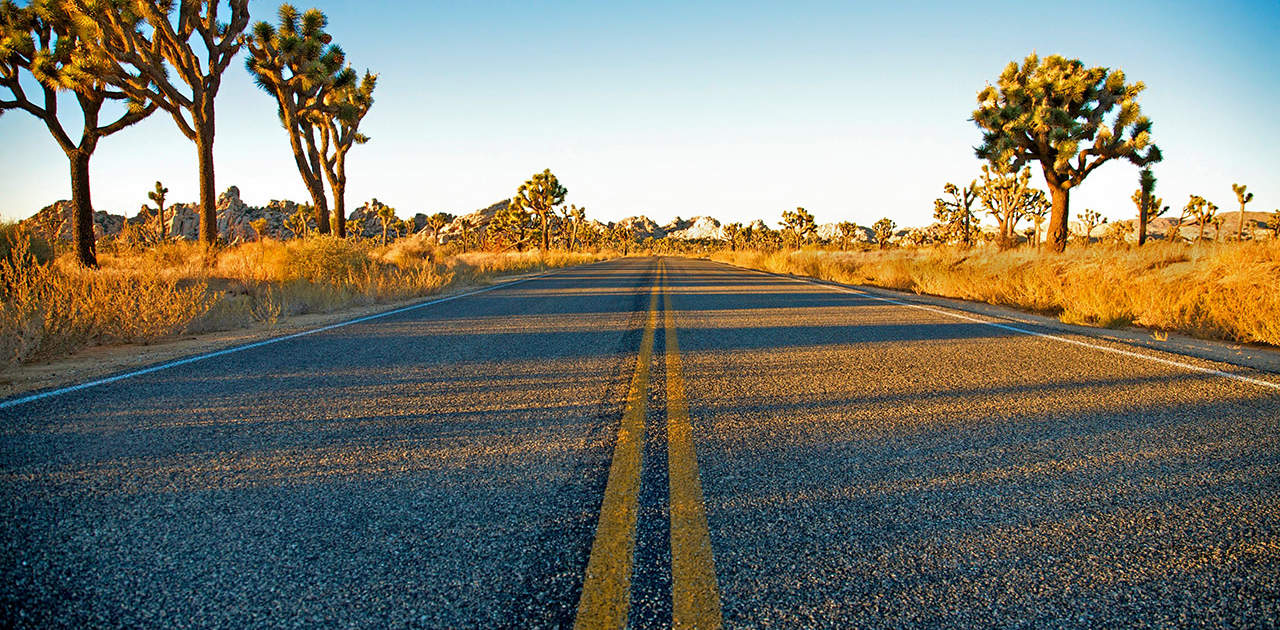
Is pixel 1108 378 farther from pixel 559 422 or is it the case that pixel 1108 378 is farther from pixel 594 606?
pixel 594 606

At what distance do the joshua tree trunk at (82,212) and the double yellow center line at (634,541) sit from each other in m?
16.4

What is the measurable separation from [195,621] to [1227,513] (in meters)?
3.37

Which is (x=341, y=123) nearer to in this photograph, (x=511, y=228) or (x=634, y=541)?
(x=634, y=541)

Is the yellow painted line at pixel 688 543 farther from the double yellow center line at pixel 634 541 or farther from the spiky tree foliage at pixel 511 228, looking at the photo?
the spiky tree foliage at pixel 511 228

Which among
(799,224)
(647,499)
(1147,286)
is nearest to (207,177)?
(647,499)

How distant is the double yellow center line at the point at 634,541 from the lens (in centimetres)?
158

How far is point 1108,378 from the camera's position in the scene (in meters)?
4.35

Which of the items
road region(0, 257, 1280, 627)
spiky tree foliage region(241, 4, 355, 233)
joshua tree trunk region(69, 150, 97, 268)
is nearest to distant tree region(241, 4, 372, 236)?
spiky tree foliage region(241, 4, 355, 233)

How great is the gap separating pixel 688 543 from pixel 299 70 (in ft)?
77.9

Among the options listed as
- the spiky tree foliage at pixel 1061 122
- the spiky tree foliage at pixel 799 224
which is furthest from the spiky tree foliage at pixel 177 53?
the spiky tree foliage at pixel 799 224

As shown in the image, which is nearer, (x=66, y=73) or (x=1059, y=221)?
(x=66, y=73)

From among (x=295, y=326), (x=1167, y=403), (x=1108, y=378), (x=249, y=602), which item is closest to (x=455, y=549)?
(x=249, y=602)

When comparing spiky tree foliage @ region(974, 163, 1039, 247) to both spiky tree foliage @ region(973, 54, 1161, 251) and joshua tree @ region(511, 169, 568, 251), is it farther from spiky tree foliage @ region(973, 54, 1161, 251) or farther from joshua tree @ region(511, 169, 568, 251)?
joshua tree @ region(511, 169, 568, 251)

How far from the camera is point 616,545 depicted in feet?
6.33
